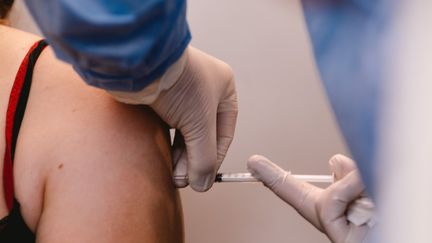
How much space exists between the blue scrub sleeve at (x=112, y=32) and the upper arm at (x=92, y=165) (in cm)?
22

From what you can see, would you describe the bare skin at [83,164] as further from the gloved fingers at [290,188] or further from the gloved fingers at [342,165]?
the gloved fingers at [342,165]

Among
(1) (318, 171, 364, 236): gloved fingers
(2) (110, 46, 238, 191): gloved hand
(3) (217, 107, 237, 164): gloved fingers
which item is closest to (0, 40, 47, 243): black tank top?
(2) (110, 46, 238, 191): gloved hand

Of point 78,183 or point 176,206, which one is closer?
point 78,183

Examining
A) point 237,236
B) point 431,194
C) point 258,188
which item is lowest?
point 237,236

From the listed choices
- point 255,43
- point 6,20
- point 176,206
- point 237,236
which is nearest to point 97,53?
point 176,206

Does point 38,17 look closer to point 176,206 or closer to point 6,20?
point 176,206

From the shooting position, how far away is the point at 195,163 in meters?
0.81

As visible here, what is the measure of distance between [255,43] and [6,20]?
0.57 metres

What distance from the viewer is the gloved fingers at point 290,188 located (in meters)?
0.78

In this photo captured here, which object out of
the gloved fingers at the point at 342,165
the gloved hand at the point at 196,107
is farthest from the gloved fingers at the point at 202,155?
the gloved fingers at the point at 342,165

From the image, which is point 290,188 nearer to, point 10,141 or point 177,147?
point 177,147

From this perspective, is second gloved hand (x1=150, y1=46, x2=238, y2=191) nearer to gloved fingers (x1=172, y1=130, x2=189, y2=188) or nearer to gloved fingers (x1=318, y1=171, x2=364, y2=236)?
gloved fingers (x1=172, y1=130, x2=189, y2=188)

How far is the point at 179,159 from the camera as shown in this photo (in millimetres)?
857

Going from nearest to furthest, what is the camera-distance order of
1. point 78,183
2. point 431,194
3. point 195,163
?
point 431,194
point 78,183
point 195,163
